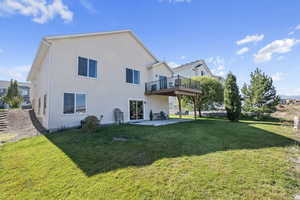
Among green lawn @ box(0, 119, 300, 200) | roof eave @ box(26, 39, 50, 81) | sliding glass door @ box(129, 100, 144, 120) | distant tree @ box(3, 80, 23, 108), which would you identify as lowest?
green lawn @ box(0, 119, 300, 200)

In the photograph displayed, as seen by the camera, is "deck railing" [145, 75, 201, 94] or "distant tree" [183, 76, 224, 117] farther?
"distant tree" [183, 76, 224, 117]

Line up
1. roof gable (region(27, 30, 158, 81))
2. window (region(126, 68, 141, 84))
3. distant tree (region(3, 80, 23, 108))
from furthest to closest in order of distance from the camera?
distant tree (region(3, 80, 23, 108))
window (region(126, 68, 141, 84))
roof gable (region(27, 30, 158, 81))

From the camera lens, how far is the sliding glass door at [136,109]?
12.9m

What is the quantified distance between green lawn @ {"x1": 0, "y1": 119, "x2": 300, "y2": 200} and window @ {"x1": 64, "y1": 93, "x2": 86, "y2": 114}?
3.99 meters

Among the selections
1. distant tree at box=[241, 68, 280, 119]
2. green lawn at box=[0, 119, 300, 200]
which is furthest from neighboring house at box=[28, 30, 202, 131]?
distant tree at box=[241, 68, 280, 119]

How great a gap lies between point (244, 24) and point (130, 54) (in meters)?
10.2

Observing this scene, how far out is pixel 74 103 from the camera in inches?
377

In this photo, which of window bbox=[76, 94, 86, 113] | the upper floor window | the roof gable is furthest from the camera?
the upper floor window

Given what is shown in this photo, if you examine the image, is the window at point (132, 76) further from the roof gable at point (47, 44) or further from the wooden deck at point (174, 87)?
the roof gable at point (47, 44)

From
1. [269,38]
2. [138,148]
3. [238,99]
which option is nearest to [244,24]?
[269,38]

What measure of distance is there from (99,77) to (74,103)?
8.93 feet

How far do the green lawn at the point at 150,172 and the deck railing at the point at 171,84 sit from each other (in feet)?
23.9

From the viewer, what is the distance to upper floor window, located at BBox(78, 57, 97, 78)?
33.0ft

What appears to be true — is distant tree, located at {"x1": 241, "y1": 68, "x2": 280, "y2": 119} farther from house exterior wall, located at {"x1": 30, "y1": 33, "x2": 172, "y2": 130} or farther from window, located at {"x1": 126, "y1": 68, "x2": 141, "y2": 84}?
window, located at {"x1": 126, "y1": 68, "x2": 141, "y2": 84}
